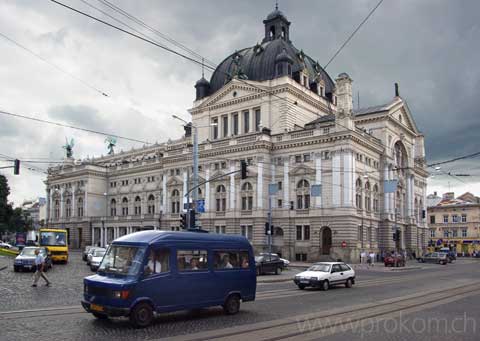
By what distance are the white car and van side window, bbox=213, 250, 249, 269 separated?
375 inches

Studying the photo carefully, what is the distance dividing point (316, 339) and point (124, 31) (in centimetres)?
1339

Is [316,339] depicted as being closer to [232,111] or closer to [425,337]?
[425,337]

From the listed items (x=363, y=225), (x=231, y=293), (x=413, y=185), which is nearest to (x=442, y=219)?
(x=413, y=185)

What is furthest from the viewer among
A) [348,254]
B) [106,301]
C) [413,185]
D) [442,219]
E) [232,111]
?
[442,219]

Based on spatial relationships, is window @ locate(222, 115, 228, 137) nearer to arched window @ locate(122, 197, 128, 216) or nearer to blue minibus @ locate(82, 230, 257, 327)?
arched window @ locate(122, 197, 128, 216)

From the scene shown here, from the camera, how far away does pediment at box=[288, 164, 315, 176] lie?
193 ft

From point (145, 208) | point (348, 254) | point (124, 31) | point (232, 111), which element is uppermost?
point (232, 111)

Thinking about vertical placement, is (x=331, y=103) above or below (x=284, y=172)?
above

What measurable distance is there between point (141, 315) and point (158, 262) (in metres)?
1.63

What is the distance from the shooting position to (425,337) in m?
12.7

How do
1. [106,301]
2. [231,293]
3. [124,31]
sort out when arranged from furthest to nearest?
1. [124,31]
2. [231,293]
3. [106,301]

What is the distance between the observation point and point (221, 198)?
65.7 m

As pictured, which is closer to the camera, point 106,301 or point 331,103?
point 106,301

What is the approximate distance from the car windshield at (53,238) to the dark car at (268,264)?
18044 mm
